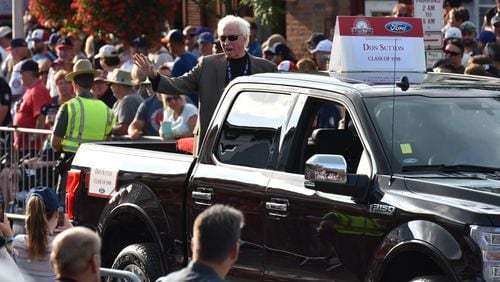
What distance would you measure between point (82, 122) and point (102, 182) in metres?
3.46

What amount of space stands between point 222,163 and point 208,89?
178cm

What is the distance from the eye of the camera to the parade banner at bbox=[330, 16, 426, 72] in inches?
376

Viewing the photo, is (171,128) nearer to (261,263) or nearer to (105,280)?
(105,280)

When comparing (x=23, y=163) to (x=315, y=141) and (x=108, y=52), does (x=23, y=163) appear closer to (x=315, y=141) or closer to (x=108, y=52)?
(x=108, y=52)

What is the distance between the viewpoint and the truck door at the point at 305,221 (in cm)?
786

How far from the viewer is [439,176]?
25.7 ft

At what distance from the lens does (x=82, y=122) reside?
1352cm

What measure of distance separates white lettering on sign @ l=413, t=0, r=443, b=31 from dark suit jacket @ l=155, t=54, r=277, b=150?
3.24 m

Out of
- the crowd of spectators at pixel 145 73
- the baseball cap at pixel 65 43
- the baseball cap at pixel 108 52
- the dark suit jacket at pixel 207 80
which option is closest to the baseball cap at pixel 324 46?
the crowd of spectators at pixel 145 73

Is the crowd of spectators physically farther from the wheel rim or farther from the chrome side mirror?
the chrome side mirror

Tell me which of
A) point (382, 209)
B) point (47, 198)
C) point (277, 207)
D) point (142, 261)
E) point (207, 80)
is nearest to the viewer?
point (382, 209)

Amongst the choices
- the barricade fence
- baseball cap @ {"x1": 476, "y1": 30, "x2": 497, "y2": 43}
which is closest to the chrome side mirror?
the barricade fence

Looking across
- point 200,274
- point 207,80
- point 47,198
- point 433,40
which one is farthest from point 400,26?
point 200,274

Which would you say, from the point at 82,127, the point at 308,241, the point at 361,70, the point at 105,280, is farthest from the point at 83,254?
the point at 82,127
